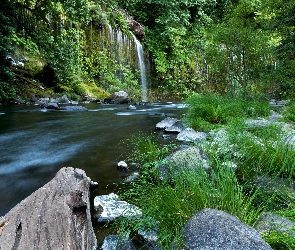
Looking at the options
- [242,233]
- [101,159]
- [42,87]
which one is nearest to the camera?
[242,233]

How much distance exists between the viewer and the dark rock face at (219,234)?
1258 mm

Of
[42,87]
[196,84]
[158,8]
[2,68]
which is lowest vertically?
[196,84]

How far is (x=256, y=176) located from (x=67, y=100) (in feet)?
38.7

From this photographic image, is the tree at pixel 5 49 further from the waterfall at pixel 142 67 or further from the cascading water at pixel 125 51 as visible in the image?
the waterfall at pixel 142 67

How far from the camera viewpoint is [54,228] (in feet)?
5.15

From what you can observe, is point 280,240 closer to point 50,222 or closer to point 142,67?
point 50,222

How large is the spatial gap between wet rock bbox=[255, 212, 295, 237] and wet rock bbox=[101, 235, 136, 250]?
2.65 ft

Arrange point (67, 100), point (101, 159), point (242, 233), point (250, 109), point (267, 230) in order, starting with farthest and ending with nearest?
point (67, 100) → point (250, 109) → point (101, 159) → point (267, 230) → point (242, 233)

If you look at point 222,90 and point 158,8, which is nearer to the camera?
point 222,90

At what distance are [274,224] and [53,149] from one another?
410 centimetres

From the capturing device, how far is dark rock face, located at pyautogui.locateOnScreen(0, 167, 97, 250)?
4.78ft

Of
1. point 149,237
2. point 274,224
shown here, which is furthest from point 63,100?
point 274,224

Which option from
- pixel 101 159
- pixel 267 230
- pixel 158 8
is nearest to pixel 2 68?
pixel 101 159

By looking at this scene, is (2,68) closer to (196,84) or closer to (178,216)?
(178,216)
